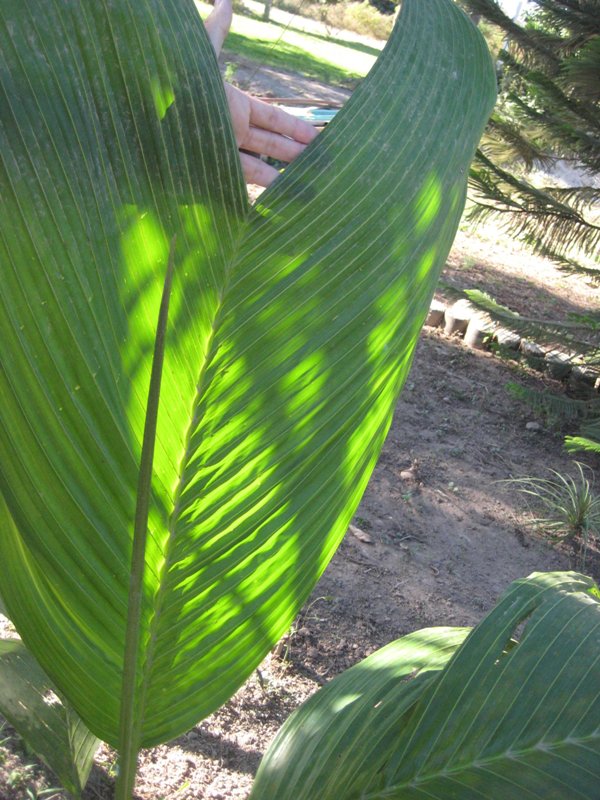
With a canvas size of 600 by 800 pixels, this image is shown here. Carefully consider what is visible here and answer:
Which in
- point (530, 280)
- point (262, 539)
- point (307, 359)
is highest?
point (307, 359)

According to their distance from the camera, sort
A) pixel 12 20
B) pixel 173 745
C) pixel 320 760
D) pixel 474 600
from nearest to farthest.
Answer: pixel 12 20 < pixel 320 760 < pixel 173 745 < pixel 474 600

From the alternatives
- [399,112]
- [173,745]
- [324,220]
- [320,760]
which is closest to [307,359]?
[324,220]

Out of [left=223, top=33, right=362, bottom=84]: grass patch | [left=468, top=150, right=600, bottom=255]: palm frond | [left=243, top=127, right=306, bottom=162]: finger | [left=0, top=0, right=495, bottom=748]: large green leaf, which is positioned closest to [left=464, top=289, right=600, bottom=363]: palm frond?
[left=468, top=150, right=600, bottom=255]: palm frond

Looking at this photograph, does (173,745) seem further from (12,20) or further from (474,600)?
(12,20)

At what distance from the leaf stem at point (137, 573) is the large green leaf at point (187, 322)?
0.03 meters

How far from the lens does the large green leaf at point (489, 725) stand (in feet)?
2.25

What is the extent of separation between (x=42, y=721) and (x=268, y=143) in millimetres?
807

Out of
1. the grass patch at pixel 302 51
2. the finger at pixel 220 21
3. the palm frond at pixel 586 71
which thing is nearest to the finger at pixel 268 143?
the finger at pixel 220 21

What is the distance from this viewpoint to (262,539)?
73 centimetres

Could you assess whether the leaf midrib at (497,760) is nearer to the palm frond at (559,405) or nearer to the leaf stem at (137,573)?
the leaf stem at (137,573)

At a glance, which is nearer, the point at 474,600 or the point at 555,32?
the point at 474,600

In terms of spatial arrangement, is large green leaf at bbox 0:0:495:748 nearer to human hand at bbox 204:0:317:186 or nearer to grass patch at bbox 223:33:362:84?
human hand at bbox 204:0:317:186

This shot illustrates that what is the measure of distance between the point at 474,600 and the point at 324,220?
2.15 meters

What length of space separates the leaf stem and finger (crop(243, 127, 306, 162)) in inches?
15.9
